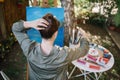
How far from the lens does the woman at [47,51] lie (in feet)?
4.35

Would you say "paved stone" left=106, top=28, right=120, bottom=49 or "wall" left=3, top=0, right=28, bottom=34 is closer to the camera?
"wall" left=3, top=0, right=28, bottom=34

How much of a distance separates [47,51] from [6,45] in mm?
2670

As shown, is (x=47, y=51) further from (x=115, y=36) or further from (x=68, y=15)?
(x=115, y=36)

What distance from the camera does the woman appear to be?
4.35 feet

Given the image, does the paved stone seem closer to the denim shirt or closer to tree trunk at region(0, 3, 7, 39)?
tree trunk at region(0, 3, 7, 39)

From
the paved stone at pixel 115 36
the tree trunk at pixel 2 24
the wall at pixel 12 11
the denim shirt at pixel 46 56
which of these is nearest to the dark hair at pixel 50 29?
the denim shirt at pixel 46 56

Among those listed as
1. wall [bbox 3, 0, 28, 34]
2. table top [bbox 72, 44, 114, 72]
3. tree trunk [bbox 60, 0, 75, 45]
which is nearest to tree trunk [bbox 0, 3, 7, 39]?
wall [bbox 3, 0, 28, 34]

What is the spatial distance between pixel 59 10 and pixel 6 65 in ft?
6.09

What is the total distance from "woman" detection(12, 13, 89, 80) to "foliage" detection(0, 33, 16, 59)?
7.16 feet

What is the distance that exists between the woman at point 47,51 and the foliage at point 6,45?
7.16ft

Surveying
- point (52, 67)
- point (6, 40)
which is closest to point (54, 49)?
point (52, 67)

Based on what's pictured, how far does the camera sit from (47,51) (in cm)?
138

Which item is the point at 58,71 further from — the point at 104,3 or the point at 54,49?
the point at 104,3

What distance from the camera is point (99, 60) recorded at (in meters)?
2.63
